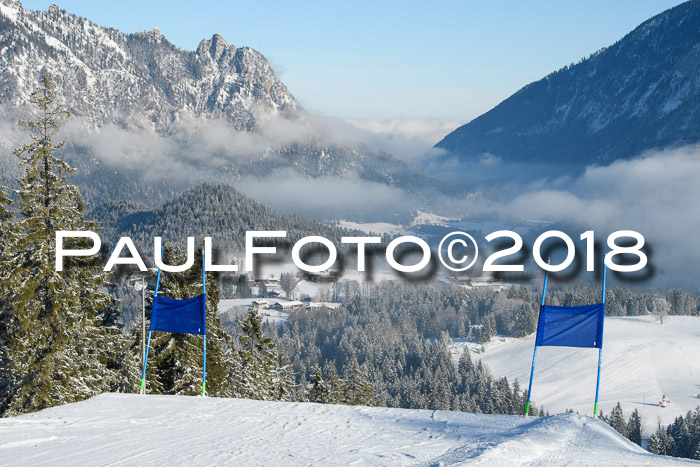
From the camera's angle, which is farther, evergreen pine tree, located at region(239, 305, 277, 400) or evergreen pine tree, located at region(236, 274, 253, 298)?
evergreen pine tree, located at region(236, 274, 253, 298)

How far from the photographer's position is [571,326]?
62.4 ft

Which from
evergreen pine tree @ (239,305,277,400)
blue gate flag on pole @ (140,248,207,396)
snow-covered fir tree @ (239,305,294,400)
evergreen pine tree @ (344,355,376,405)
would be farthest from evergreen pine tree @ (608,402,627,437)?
blue gate flag on pole @ (140,248,207,396)

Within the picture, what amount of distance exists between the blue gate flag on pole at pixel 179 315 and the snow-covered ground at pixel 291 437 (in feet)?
12.5

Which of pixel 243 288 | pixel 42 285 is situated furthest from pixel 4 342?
pixel 243 288

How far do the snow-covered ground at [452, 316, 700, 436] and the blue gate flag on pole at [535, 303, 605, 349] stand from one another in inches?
2943

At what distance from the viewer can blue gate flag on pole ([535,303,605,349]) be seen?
61.4ft

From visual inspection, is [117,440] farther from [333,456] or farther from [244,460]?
[333,456]

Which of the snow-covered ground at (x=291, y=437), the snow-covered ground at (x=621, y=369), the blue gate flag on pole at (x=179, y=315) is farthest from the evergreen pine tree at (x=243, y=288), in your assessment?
the snow-covered ground at (x=291, y=437)

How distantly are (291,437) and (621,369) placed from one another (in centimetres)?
11101

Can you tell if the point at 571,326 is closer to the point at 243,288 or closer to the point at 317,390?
the point at 317,390

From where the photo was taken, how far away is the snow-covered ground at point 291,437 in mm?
12164

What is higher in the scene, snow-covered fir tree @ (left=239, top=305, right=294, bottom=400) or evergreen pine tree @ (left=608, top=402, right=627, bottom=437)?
snow-covered fir tree @ (left=239, top=305, right=294, bottom=400)

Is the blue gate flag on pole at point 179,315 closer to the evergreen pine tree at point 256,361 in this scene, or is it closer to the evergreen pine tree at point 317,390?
the evergreen pine tree at point 256,361

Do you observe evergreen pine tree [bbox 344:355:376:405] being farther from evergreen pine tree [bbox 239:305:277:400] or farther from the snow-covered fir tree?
evergreen pine tree [bbox 239:305:277:400]
